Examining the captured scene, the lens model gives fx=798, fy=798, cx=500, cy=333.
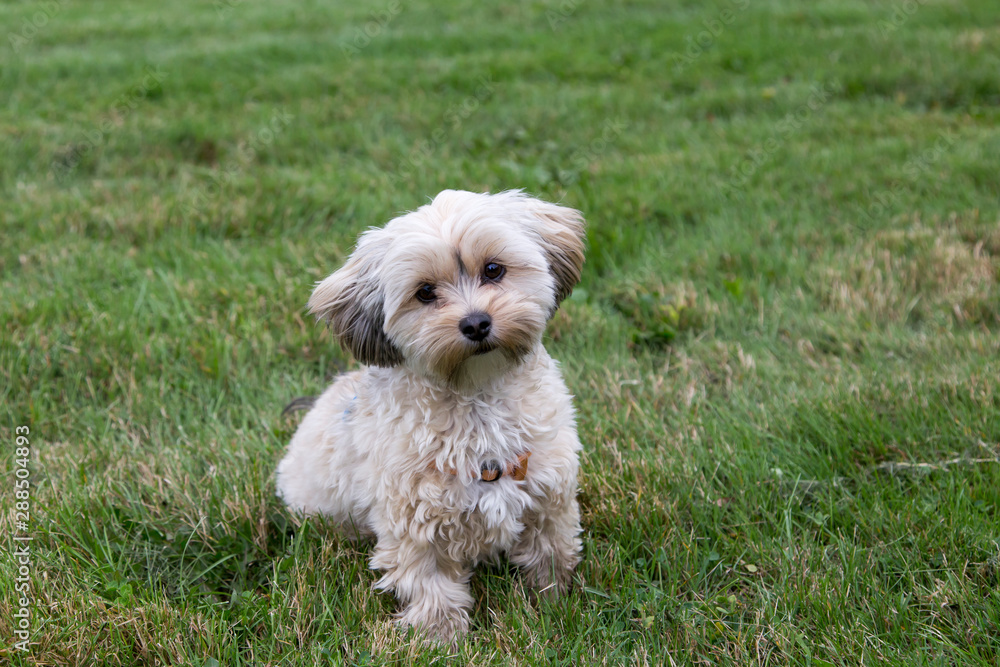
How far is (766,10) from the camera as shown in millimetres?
9570

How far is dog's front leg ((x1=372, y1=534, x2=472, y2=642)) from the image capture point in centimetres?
258

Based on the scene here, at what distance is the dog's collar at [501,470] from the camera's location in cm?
257

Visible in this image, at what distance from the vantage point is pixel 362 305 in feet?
8.62

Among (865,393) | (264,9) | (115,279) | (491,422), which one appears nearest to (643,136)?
(865,393)

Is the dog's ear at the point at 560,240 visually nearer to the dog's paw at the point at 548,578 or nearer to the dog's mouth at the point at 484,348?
the dog's mouth at the point at 484,348

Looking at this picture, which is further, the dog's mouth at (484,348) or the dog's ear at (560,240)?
the dog's ear at (560,240)

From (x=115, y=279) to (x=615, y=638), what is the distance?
363 cm

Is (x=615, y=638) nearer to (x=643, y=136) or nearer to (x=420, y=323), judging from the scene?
(x=420, y=323)

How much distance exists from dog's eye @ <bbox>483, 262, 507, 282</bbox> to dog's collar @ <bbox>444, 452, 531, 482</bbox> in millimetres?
587

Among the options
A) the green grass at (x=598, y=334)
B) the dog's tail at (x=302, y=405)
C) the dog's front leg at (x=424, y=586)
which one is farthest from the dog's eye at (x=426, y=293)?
the dog's tail at (x=302, y=405)

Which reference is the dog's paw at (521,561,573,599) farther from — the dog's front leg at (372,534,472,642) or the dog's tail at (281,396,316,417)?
the dog's tail at (281,396,316,417)

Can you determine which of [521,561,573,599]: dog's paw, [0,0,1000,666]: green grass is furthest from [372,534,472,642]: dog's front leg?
[521,561,573,599]: dog's paw

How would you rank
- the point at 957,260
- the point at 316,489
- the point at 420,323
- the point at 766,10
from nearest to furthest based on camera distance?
the point at 420,323, the point at 316,489, the point at 957,260, the point at 766,10

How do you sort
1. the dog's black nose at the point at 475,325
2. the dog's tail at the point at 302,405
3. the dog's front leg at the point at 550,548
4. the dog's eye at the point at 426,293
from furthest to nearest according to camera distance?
1. the dog's tail at the point at 302,405
2. the dog's front leg at the point at 550,548
3. the dog's eye at the point at 426,293
4. the dog's black nose at the point at 475,325
